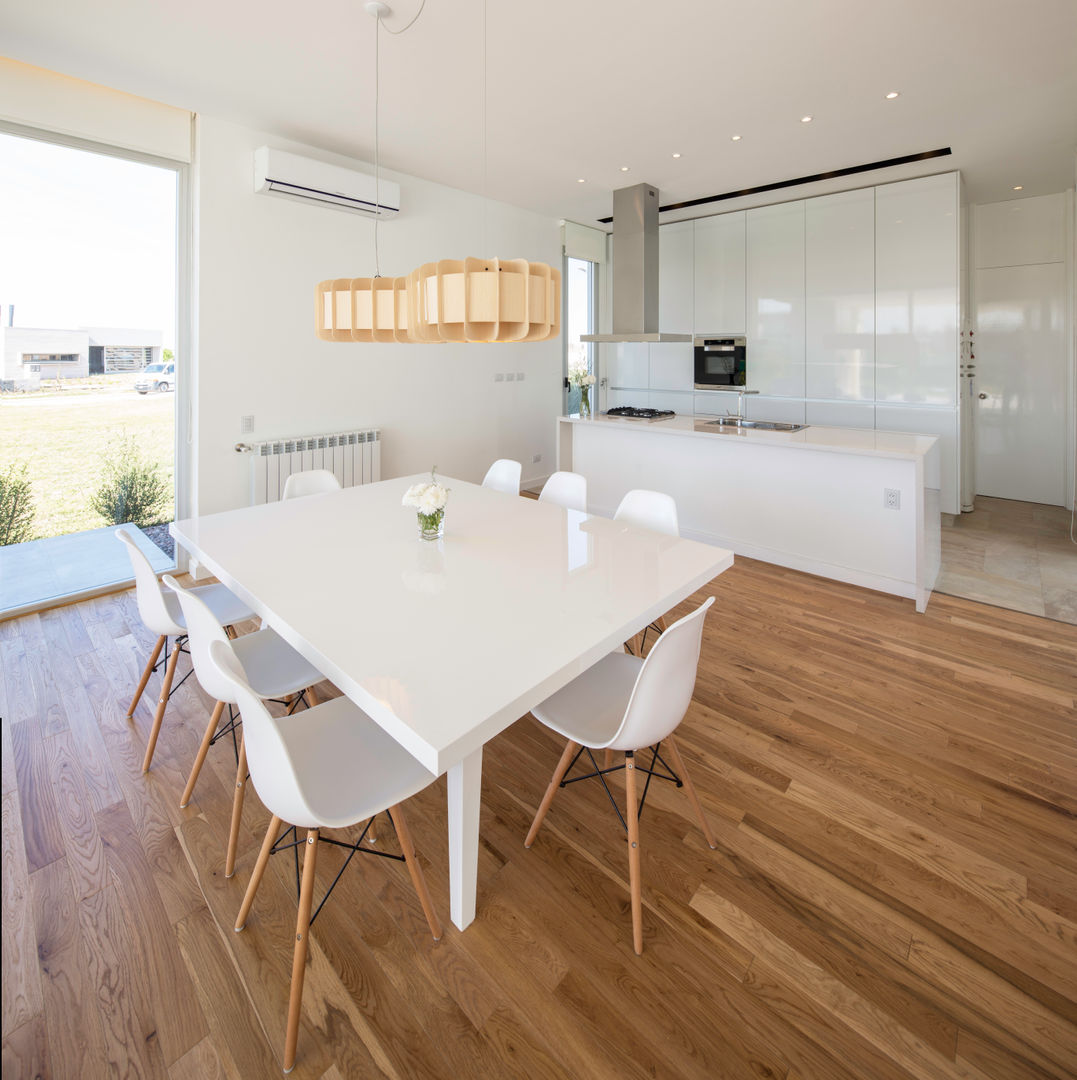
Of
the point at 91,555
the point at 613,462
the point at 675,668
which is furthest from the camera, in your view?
the point at 613,462

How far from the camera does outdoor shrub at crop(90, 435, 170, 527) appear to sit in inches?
147

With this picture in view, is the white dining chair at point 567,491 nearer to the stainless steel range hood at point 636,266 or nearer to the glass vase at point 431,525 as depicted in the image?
the glass vase at point 431,525

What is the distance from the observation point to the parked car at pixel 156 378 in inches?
146

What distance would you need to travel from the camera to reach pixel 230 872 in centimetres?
176

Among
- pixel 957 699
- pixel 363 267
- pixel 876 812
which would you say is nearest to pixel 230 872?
pixel 876 812

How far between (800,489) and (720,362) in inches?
65.9

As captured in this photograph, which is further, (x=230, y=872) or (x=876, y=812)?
(x=876, y=812)

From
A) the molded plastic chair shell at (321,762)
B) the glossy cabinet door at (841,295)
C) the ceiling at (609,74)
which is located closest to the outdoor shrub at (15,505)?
the ceiling at (609,74)

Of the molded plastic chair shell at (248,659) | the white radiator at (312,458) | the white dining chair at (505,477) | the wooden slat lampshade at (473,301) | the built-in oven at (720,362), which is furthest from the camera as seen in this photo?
the built-in oven at (720,362)

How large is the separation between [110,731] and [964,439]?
6377mm

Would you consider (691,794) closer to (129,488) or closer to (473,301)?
Result: (473,301)

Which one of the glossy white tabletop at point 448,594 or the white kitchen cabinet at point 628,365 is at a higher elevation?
the white kitchen cabinet at point 628,365

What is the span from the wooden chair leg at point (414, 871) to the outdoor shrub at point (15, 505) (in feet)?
10.6

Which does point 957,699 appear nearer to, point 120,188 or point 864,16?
point 864,16
